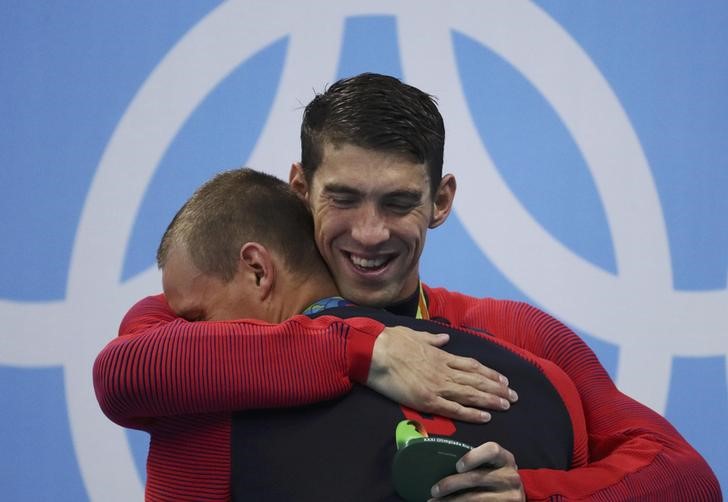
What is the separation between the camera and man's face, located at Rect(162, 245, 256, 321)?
1.67 meters

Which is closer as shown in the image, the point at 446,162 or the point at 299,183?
the point at 299,183

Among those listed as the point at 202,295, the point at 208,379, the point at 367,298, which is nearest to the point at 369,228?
the point at 367,298

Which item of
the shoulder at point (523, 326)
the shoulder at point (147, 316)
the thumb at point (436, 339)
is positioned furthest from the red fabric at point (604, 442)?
the shoulder at point (147, 316)

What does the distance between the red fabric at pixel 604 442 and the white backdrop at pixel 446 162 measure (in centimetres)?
114

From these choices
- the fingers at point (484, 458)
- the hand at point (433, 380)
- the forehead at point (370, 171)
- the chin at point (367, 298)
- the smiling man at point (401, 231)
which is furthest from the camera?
the chin at point (367, 298)

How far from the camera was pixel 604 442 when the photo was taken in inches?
66.1

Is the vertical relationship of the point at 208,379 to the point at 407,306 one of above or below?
below

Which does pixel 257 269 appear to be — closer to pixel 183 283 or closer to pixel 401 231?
pixel 183 283

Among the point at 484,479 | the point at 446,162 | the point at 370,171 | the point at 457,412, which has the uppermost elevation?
the point at 446,162

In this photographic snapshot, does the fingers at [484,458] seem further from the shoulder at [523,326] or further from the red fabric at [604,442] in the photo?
the shoulder at [523,326]

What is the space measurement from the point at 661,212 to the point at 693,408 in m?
0.59

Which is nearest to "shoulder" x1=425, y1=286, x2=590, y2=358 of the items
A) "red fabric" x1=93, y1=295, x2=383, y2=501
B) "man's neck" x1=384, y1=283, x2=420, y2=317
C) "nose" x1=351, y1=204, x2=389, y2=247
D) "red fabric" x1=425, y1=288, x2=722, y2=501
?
"red fabric" x1=425, y1=288, x2=722, y2=501

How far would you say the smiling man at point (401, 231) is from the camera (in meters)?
1.63

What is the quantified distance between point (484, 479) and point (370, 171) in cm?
62
